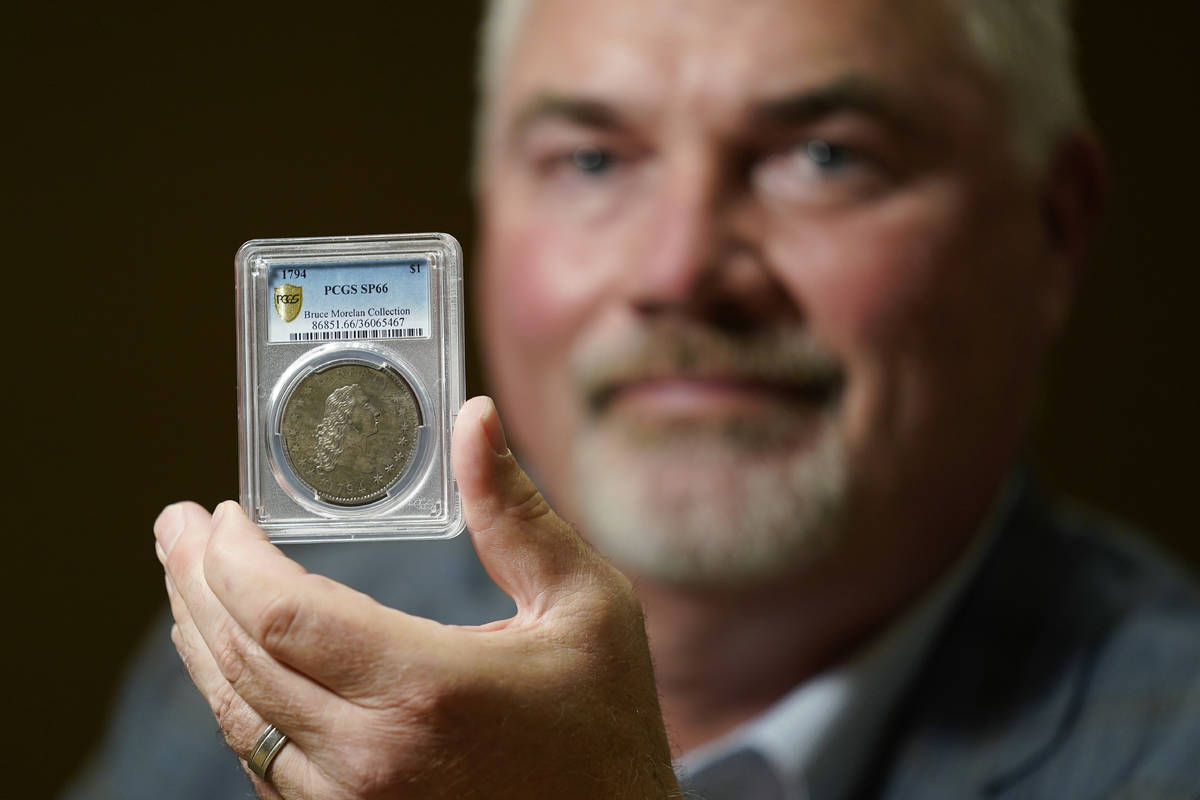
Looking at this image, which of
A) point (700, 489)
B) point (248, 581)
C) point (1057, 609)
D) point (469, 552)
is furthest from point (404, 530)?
point (469, 552)

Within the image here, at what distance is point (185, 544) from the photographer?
667mm

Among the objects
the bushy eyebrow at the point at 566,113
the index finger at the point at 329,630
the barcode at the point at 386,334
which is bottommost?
the index finger at the point at 329,630

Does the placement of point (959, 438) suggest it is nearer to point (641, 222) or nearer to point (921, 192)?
point (921, 192)

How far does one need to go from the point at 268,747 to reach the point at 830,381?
82 centimetres

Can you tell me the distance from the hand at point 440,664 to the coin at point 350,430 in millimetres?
67

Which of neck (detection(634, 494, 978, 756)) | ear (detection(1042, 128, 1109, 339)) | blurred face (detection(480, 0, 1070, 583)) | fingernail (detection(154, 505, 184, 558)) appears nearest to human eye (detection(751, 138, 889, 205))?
blurred face (detection(480, 0, 1070, 583))

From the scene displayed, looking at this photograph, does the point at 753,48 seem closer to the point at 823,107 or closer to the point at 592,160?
the point at 823,107

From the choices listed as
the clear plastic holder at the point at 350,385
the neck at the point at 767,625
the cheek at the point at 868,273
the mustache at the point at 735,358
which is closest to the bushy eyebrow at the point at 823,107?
the cheek at the point at 868,273

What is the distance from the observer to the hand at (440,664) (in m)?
0.60

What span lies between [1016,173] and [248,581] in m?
1.12

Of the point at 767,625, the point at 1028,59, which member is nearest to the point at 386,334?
the point at 767,625

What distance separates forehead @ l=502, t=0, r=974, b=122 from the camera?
1.28 metres

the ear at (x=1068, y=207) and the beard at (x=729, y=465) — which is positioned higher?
the ear at (x=1068, y=207)

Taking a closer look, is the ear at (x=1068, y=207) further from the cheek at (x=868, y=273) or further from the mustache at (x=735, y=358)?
the mustache at (x=735, y=358)
